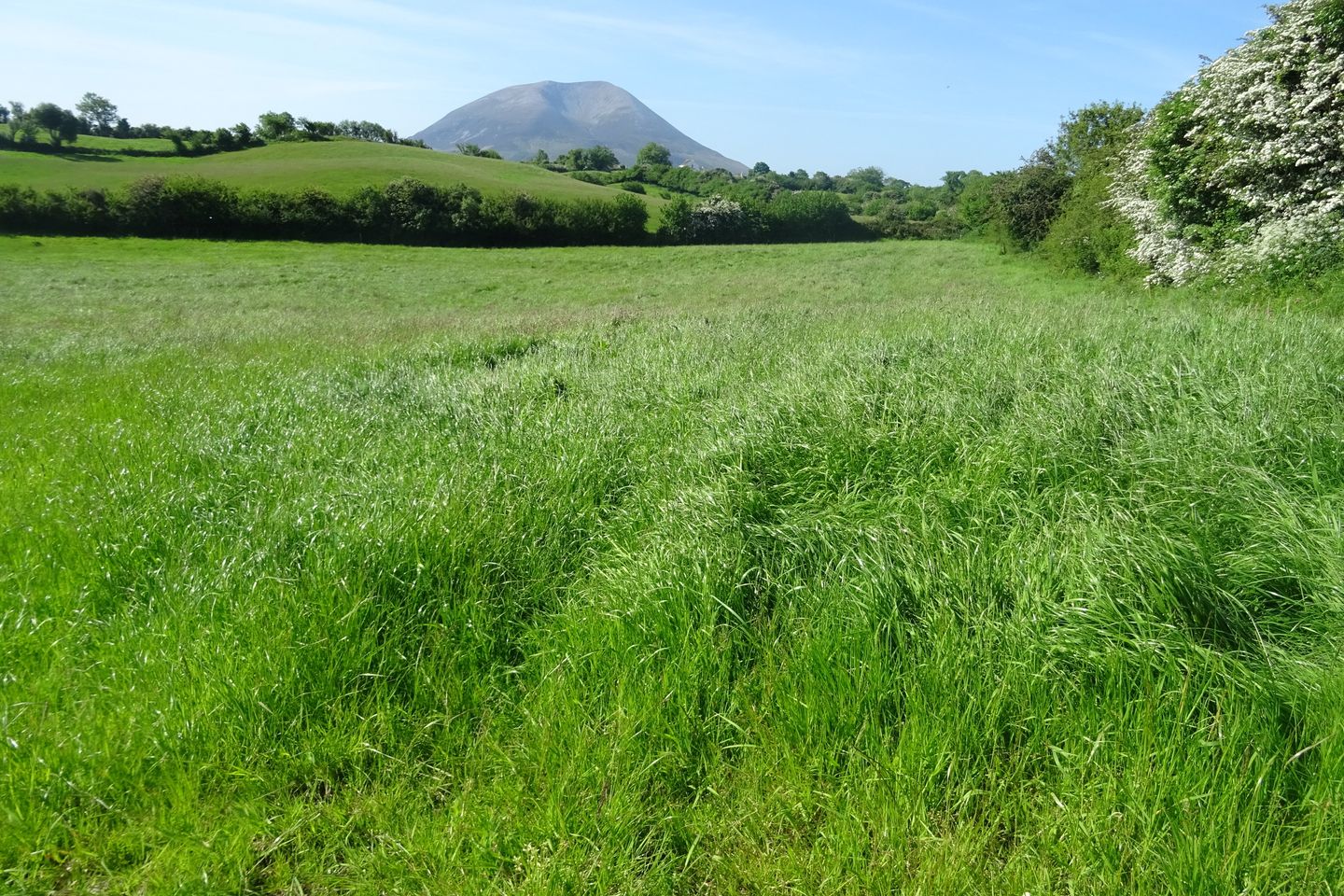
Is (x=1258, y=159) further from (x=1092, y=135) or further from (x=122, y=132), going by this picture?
(x=122, y=132)

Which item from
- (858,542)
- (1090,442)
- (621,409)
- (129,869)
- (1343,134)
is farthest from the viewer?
(1343,134)

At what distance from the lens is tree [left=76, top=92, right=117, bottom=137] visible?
91062 mm

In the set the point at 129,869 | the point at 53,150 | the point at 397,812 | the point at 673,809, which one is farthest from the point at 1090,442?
the point at 53,150

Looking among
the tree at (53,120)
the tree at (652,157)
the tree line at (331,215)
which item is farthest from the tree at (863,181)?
the tree at (53,120)

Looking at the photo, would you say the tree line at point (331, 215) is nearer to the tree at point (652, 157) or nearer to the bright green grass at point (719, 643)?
the bright green grass at point (719, 643)

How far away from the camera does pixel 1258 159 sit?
15.3 meters

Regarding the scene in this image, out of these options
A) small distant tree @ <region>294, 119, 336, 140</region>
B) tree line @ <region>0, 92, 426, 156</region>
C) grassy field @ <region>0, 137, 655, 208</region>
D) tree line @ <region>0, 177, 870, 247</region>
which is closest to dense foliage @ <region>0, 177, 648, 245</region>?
tree line @ <region>0, 177, 870, 247</region>

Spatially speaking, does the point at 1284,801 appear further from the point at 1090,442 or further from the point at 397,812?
the point at 397,812

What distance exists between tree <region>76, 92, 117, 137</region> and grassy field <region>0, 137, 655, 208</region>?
876cm

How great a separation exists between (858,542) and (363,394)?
7.02m

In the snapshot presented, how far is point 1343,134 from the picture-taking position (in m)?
14.1

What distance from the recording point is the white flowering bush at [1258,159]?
1390 cm

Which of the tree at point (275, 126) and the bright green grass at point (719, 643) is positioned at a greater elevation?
the tree at point (275, 126)

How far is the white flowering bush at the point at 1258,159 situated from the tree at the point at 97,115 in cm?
11429
